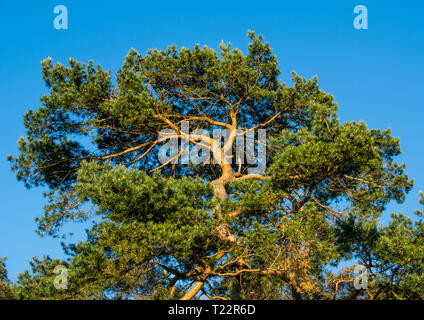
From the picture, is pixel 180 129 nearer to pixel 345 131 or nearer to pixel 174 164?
pixel 174 164

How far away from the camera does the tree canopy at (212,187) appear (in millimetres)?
8195

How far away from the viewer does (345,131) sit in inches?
346

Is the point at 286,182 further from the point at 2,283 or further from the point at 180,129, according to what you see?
the point at 2,283

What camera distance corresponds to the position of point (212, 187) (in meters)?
9.09

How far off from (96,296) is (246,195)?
3.76m

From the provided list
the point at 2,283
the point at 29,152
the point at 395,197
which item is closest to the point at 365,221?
the point at 395,197

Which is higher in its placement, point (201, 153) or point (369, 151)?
point (201, 153)

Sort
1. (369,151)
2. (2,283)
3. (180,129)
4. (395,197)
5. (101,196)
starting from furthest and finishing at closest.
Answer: (2,283) < (180,129) < (395,197) < (369,151) < (101,196)

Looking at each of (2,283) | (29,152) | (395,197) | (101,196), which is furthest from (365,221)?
(2,283)

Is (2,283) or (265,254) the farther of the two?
(2,283)

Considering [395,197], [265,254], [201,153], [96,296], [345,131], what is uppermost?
[201,153]

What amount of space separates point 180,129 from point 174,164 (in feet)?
4.12

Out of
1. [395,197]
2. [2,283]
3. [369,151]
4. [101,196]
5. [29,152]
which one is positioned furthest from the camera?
[2,283]

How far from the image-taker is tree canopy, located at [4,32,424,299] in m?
8.20
